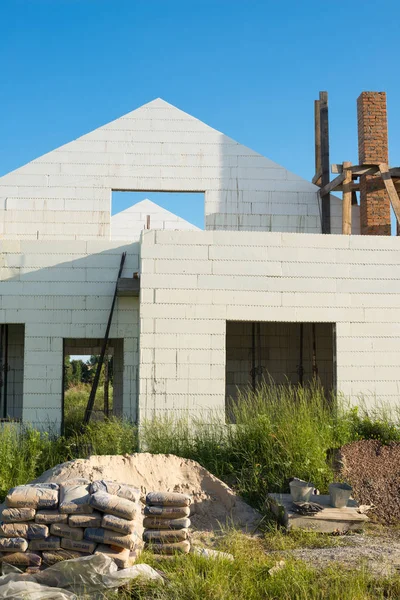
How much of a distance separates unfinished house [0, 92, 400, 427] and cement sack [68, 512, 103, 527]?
13.7 ft

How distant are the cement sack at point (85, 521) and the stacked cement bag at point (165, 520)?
740mm

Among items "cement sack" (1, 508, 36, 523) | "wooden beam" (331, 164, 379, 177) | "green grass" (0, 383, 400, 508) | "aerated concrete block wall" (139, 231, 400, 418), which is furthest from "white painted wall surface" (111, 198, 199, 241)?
"cement sack" (1, 508, 36, 523)

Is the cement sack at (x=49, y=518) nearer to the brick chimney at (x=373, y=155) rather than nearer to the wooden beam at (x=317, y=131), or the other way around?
→ the brick chimney at (x=373, y=155)

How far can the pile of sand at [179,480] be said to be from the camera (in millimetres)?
7066

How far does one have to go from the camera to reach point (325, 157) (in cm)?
1509

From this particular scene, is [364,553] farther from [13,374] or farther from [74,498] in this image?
[13,374]

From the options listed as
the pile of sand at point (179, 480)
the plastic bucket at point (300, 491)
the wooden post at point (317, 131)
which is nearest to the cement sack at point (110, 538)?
the pile of sand at point (179, 480)

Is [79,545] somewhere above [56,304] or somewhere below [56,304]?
below

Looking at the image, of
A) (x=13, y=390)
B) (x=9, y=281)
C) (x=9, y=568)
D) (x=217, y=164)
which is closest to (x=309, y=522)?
(x=9, y=568)

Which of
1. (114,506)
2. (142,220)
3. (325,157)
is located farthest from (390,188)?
(114,506)

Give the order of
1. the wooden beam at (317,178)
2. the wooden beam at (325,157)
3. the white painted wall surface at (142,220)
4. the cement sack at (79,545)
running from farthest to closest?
the white painted wall surface at (142,220), the wooden beam at (317,178), the wooden beam at (325,157), the cement sack at (79,545)

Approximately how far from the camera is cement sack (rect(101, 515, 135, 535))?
5441 mm

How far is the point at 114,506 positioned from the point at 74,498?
1.39 ft

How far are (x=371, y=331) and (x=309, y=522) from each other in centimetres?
418
